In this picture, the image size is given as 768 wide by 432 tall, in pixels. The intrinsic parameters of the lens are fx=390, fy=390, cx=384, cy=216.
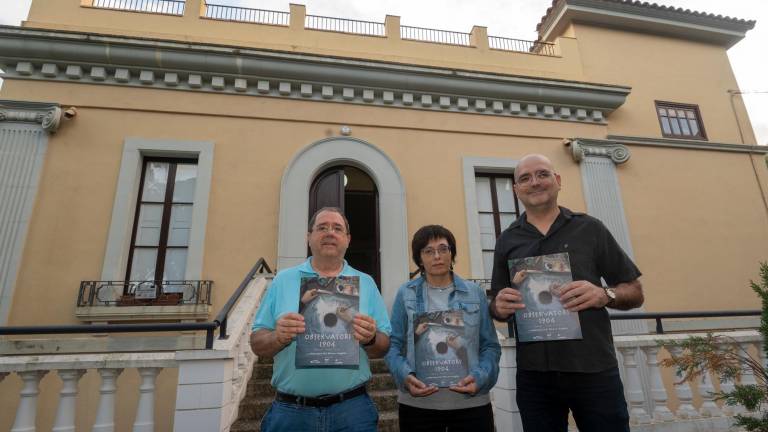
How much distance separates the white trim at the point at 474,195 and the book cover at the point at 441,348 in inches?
178

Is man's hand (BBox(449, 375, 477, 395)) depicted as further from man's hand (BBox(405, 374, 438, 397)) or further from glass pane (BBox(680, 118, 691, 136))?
glass pane (BBox(680, 118, 691, 136))

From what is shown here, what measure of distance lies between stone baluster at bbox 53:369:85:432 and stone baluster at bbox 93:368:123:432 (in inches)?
7.0

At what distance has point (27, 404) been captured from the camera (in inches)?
125

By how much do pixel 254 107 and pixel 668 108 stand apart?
8.85 m

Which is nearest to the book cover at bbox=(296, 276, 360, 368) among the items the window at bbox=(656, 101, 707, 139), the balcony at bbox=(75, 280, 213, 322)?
the balcony at bbox=(75, 280, 213, 322)

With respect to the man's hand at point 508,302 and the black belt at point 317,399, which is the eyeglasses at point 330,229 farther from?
the man's hand at point 508,302

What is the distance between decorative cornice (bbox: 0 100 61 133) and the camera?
6.09m

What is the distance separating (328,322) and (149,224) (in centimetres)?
564

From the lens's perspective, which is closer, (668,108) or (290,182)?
(290,182)

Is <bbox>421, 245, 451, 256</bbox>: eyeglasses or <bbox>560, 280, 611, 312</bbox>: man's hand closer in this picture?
<bbox>560, 280, 611, 312</bbox>: man's hand

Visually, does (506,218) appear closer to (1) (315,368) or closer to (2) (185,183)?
(2) (185,183)

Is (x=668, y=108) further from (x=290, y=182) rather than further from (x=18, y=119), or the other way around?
(x=18, y=119)

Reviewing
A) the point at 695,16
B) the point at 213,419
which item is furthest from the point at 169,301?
the point at 695,16

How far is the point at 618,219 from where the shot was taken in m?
7.51
